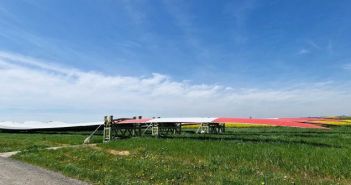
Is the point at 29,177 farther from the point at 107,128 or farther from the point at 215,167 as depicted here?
the point at 107,128

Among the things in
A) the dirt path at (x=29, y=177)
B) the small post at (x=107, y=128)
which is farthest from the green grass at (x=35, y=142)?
the dirt path at (x=29, y=177)

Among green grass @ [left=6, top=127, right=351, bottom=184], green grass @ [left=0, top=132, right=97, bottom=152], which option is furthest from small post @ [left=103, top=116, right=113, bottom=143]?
green grass @ [left=6, top=127, right=351, bottom=184]

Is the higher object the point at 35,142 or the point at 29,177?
the point at 35,142

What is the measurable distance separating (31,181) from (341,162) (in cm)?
1267

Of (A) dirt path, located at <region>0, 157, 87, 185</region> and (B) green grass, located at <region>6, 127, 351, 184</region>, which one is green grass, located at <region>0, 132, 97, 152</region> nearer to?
(B) green grass, located at <region>6, 127, 351, 184</region>

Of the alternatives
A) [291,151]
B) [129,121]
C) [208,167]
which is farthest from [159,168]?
[129,121]

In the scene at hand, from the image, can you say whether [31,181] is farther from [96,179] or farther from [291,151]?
[291,151]

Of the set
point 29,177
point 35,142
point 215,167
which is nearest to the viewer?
point 29,177

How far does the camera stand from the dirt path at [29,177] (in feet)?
52.3

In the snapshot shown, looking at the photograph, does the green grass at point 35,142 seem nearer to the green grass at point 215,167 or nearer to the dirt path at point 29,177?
the green grass at point 215,167

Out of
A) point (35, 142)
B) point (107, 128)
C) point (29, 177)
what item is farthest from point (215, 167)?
point (35, 142)

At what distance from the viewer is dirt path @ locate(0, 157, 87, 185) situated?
1595cm

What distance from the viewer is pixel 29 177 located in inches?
684

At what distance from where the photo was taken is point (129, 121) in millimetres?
47219
